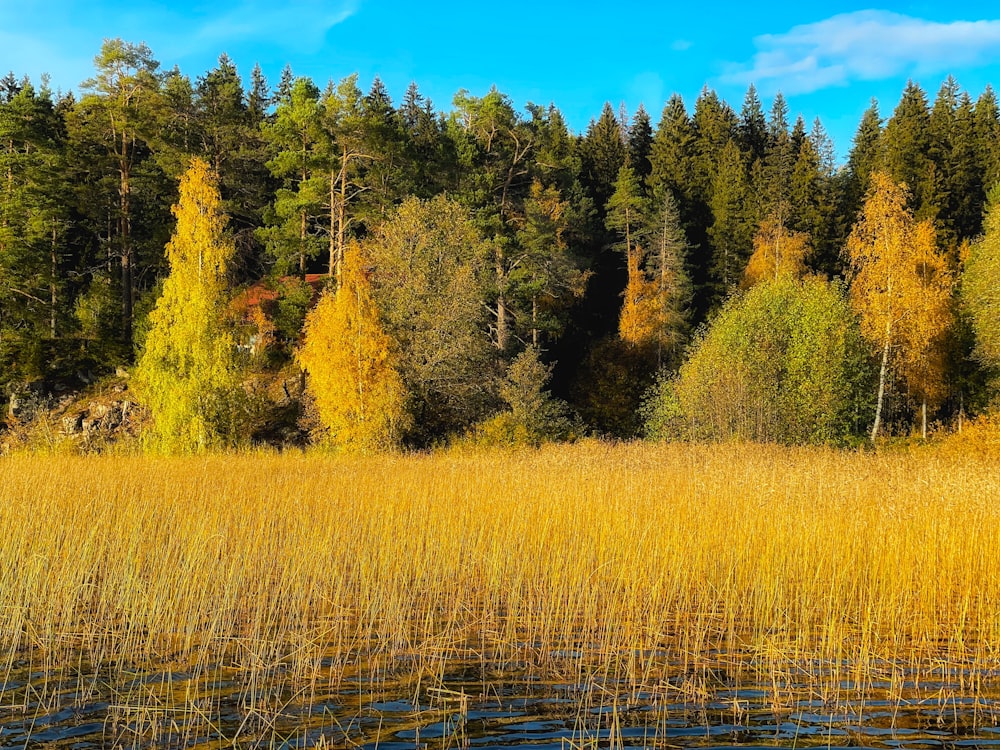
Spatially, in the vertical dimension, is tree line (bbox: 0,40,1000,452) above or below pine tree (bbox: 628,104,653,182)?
below

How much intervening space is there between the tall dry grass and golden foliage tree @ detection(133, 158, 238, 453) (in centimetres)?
1233

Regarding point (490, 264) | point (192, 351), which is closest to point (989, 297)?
point (490, 264)

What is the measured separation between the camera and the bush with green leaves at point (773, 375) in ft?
87.0

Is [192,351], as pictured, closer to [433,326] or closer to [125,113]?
[433,326]

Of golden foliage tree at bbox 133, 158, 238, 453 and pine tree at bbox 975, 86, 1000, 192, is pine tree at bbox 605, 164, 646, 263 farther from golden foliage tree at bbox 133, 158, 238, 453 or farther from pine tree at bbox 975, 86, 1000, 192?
golden foliage tree at bbox 133, 158, 238, 453

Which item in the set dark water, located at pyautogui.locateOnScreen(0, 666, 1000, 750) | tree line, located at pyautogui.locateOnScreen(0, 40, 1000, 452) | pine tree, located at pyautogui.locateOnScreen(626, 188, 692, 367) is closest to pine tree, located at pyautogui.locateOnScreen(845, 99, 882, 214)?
tree line, located at pyautogui.locateOnScreen(0, 40, 1000, 452)

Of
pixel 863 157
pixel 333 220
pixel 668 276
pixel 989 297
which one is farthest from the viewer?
pixel 863 157

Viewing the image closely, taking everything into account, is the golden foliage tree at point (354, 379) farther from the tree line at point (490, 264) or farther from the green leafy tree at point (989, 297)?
the green leafy tree at point (989, 297)

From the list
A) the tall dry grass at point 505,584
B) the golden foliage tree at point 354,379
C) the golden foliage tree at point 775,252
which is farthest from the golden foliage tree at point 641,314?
the tall dry grass at point 505,584

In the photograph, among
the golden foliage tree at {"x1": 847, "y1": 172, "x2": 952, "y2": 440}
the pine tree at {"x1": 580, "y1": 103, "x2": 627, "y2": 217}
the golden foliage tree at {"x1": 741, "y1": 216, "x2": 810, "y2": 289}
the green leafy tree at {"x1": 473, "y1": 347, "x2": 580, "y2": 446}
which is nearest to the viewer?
the green leafy tree at {"x1": 473, "y1": 347, "x2": 580, "y2": 446}

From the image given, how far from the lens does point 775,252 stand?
163 feet

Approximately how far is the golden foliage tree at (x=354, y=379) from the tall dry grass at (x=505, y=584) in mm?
12222

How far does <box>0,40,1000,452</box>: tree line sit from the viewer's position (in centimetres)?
2727

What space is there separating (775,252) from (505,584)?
4578 cm
